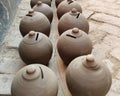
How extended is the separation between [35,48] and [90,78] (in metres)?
0.62

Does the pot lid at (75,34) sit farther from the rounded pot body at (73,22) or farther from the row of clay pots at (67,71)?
the rounded pot body at (73,22)

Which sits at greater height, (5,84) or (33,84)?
(33,84)

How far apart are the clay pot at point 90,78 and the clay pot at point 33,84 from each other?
18 cm

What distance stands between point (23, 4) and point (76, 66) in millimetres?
2127

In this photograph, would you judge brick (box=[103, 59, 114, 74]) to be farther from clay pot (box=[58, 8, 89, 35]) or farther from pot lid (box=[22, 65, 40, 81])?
pot lid (box=[22, 65, 40, 81])

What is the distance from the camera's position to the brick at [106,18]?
3.42 m

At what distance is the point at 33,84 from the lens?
1715 mm

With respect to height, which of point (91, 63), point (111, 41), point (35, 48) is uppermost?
point (91, 63)

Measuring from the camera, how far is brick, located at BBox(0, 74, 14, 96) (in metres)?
2.10

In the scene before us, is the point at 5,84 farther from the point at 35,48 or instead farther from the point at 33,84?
the point at 33,84

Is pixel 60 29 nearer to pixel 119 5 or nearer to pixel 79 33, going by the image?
pixel 79 33

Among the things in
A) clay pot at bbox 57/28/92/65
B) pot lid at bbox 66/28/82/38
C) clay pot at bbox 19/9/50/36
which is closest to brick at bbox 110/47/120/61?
clay pot at bbox 57/28/92/65

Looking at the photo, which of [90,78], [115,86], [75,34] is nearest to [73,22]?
[75,34]

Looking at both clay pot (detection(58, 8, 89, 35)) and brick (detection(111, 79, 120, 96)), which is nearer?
brick (detection(111, 79, 120, 96))
